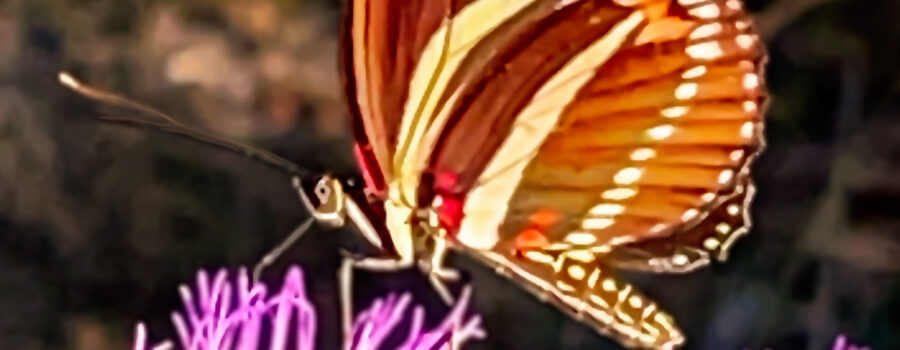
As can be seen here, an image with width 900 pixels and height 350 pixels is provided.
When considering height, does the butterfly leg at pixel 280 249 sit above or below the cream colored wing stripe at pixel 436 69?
below

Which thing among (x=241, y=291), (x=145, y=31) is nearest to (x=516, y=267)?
(x=241, y=291)

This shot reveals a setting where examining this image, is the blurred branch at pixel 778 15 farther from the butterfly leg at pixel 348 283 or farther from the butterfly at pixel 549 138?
the butterfly leg at pixel 348 283

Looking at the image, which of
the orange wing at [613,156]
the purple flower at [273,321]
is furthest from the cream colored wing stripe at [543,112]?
the purple flower at [273,321]

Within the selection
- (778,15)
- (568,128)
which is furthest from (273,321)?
(778,15)

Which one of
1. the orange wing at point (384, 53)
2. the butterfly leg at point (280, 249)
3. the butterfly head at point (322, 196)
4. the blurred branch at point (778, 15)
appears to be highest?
the orange wing at point (384, 53)

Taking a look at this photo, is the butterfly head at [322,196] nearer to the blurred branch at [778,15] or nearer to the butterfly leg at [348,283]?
the butterfly leg at [348,283]

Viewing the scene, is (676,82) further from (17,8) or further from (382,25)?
(17,8)

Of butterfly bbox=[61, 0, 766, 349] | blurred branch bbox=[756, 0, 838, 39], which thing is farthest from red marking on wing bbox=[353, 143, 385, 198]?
blurred branch bbox=[756, 0, 838, 39]
